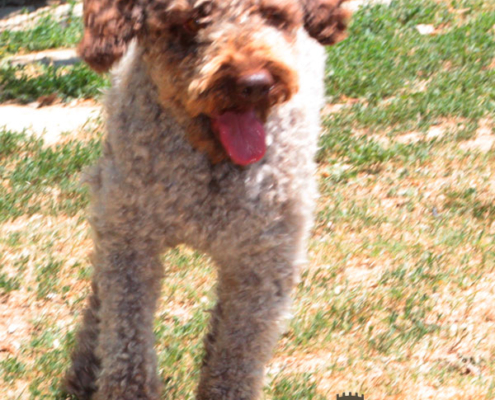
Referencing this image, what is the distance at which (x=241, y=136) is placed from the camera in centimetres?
308

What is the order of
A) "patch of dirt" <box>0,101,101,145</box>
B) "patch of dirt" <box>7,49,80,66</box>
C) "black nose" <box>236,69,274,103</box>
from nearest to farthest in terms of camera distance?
"black nose" <box>236,69,274,103</box> < "patch of dirt" <box>0,101,101,145</box> < "patch of dirt" <box>7,49,80,66</box>

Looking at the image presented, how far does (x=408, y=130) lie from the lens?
19.7 feet

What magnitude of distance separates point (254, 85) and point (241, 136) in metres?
0.25

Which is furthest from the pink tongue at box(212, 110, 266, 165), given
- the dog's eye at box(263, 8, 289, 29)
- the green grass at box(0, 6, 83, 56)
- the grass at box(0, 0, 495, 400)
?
the green grass at box(0, 6, 83, 56)

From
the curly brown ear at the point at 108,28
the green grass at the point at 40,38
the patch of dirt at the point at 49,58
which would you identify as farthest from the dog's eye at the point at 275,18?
the green grass at the point at 40,38

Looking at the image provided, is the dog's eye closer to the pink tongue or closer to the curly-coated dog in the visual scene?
the curly-coated dog

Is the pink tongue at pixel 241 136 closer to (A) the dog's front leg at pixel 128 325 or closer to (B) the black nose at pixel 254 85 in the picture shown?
(B) the black nose at pixel 254 85

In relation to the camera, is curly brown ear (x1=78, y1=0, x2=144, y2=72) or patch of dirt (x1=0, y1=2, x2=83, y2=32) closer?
curly brown ear (x1=78, y1=0, x2=144, y2=72)

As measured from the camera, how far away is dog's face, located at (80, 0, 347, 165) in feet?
9.55

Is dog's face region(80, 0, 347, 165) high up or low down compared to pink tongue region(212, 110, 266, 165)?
up

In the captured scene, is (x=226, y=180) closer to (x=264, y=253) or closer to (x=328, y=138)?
(x=264, y=253)

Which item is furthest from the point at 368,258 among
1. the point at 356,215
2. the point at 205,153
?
the point at 205,153

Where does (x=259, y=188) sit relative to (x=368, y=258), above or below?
above

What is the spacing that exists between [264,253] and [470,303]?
54.7 inches
